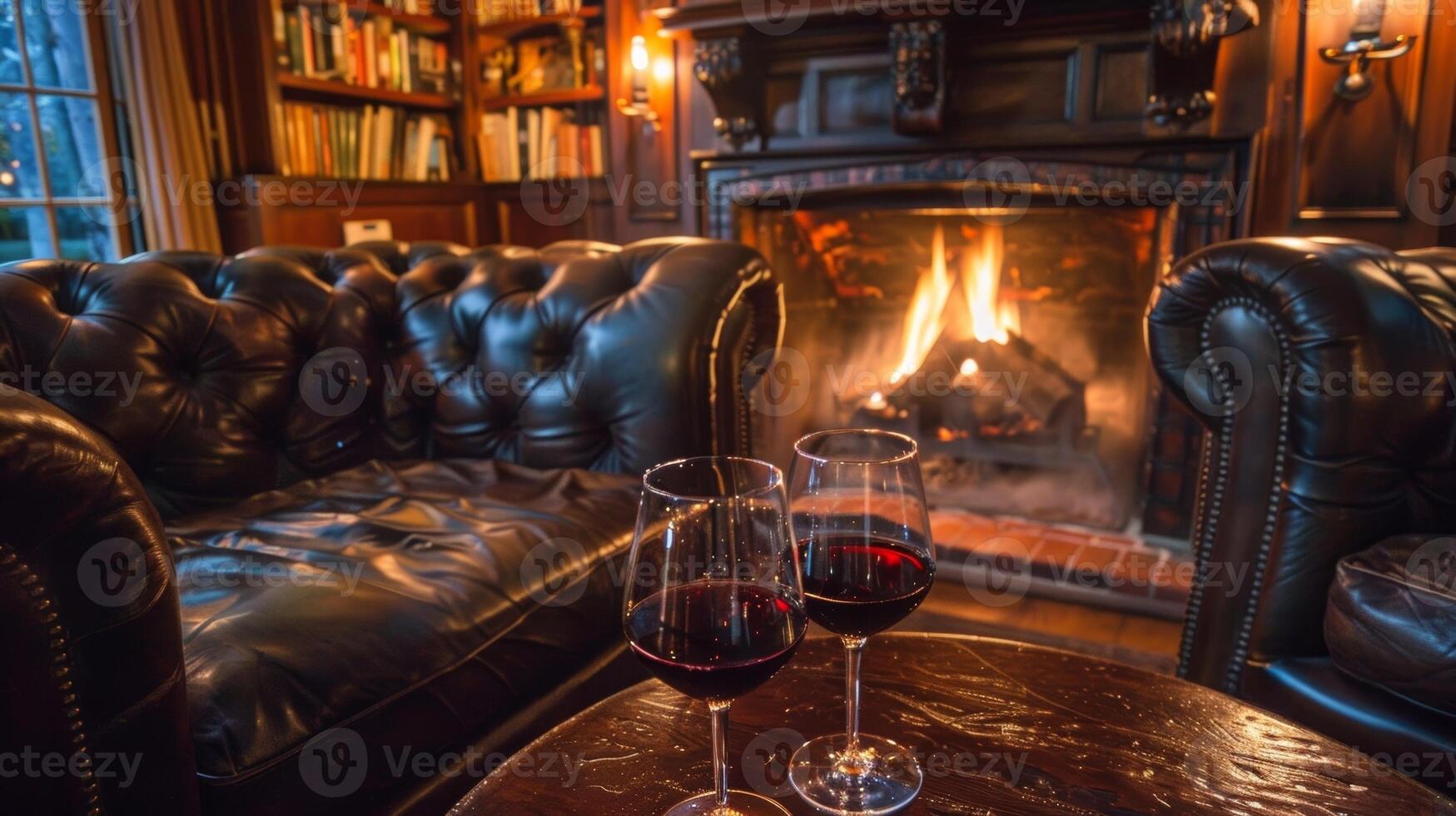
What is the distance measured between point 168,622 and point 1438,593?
1375 millimetres

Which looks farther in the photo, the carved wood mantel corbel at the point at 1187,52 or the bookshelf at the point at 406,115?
the bookshelf at the point at 406,115

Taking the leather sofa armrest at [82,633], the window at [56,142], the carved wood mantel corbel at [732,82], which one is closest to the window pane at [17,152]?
the window at [56,142]

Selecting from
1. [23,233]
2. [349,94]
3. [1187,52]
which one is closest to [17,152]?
[23,233]

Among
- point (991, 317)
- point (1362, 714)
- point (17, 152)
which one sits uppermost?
point (17, 152)

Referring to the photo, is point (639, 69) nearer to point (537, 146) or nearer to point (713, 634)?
point (537, 146)

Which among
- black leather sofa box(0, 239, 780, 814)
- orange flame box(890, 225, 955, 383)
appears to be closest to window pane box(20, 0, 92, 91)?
black leather sofa box(0, 239, 780, 814)

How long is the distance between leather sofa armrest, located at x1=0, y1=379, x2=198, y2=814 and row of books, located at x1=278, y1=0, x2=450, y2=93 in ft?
8.54

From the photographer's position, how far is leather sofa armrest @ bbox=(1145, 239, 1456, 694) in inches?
47.8

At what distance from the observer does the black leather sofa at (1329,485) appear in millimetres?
1060

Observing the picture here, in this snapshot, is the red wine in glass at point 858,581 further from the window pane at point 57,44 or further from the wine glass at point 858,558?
the window pane at point 57,44

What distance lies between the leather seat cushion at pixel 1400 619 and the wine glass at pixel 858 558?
2.49 ft

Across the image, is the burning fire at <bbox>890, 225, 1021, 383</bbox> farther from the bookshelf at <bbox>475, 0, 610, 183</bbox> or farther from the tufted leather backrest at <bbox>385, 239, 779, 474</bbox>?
the bookshelf at <bbox>475, 0, 610, 183</bbox>

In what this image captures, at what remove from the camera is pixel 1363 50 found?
79.0 inches

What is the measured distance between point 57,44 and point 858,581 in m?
3.06
